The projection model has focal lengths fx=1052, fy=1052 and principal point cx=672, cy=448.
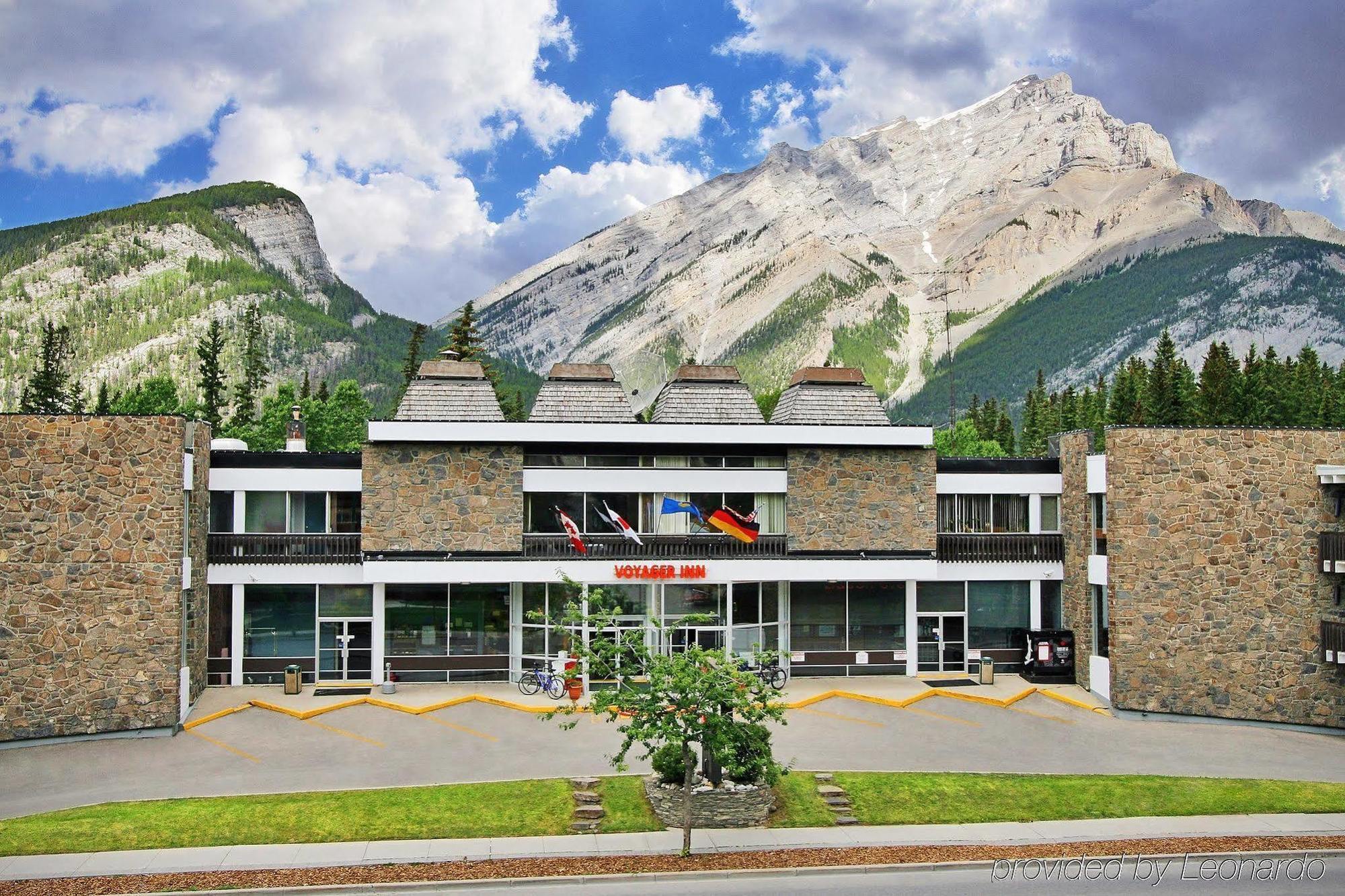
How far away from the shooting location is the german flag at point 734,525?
36531 millimetres

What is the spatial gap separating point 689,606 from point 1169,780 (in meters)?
16.4

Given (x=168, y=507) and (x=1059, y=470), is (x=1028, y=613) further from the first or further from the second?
(x=168, y=507)

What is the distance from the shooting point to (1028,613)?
39.2 metres

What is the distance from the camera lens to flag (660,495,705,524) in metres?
36.6

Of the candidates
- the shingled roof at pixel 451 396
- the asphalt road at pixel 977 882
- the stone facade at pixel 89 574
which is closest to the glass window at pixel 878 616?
the shingled roof at pixel 451 396

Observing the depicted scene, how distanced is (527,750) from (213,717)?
34.2ft

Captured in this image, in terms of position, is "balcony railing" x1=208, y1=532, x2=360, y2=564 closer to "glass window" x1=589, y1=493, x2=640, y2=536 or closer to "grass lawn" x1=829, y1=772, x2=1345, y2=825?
"glass window" x1=589, y1=493, x2=640, y2=536

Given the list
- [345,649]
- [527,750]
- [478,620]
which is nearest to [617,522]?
[478,620]

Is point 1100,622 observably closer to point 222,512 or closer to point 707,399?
point 707,399

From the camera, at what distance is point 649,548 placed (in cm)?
3709

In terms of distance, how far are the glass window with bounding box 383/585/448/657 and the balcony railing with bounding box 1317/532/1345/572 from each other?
28376 millimetres

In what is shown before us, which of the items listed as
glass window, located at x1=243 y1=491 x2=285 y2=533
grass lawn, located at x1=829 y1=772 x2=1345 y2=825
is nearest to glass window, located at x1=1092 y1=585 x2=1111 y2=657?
grass lawn, located at x1=829 y1=772 x2=1345 y2=825

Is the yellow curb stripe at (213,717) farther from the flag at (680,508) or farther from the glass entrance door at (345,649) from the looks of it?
the flag at (680,508)

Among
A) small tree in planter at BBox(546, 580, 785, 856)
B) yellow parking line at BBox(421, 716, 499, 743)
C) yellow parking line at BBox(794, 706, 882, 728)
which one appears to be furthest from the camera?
yellow parking line at BBox(794, 706, 882, 728)
